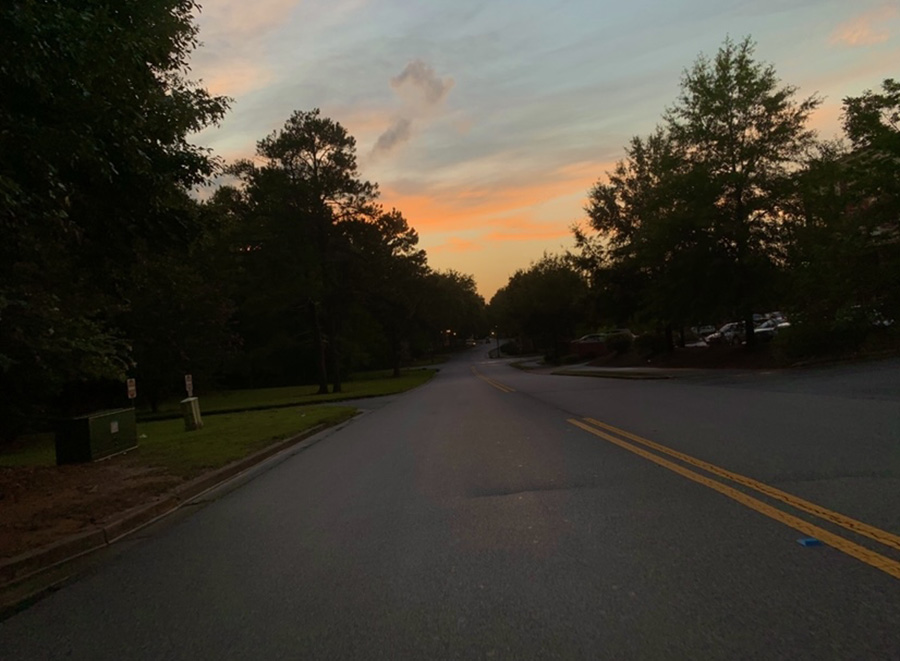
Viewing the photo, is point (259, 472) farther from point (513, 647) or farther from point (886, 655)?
point (886, 655)

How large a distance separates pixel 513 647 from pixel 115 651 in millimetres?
2357

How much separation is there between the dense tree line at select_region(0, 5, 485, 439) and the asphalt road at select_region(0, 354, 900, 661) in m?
3.81

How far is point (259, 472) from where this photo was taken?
1057 cm

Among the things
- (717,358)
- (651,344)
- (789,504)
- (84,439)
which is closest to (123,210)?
(84,439)

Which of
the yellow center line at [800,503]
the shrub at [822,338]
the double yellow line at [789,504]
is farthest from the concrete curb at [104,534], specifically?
the shrub at [822,338]

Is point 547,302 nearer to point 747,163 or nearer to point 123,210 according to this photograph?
point 747,163

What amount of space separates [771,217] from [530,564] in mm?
27101

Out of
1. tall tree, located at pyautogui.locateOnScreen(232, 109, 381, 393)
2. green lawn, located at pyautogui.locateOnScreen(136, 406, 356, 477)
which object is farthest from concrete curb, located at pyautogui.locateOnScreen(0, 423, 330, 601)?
tall tree, located at pyautogui.locateOnScreen(232, 109, 381, 393)

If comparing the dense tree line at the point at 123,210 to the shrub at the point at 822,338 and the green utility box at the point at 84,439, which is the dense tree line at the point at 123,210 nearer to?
the green utility box at the point at 84,439

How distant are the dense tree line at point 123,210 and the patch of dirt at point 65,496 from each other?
7.84 ft

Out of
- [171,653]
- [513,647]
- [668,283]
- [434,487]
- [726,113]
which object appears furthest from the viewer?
[668,283]

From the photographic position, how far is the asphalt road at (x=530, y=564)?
3.76m

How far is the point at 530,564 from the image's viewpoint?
4.95 m

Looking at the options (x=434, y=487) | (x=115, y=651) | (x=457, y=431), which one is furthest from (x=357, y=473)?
(x=115, y=651)
